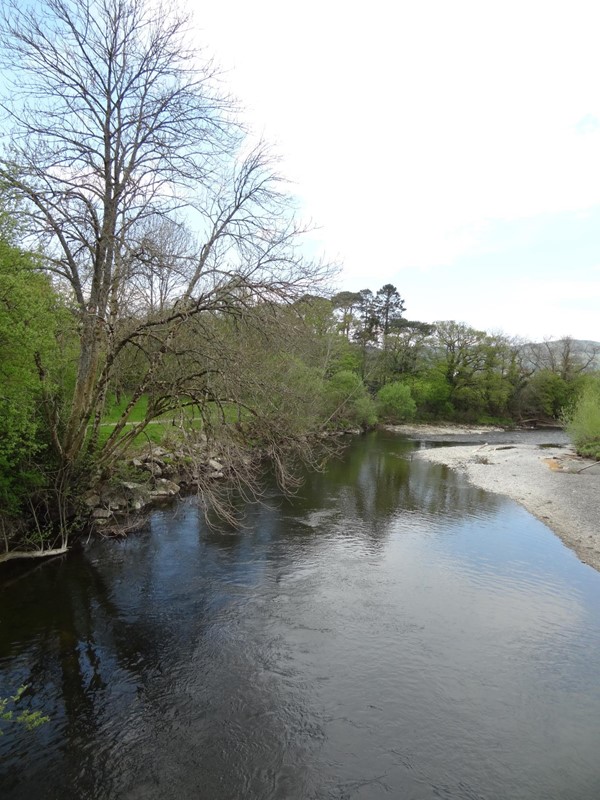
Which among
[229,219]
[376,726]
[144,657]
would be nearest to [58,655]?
[144,657]

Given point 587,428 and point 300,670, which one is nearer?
point 300,670

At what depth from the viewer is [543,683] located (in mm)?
7047

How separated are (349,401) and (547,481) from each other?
56.0 feet

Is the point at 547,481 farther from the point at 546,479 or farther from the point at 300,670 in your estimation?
the point at 300,670

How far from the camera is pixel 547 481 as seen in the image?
883 inches

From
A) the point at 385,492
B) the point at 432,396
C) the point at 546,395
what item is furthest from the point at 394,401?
the point at 385,492

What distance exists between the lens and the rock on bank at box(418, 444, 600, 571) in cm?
1484

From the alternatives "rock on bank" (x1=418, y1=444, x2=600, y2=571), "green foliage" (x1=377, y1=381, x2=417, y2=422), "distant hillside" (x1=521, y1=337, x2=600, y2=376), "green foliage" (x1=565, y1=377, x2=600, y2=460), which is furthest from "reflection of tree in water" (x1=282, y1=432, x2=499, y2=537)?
"distant hillside" (x1=521, y1=337, x2=600, y2=376)

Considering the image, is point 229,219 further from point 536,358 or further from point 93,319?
point 536,358

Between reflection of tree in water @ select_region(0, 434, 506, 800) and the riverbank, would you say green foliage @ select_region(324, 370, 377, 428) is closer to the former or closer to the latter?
the riverbank

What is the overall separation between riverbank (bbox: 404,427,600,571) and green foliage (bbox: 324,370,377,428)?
24.0 ft

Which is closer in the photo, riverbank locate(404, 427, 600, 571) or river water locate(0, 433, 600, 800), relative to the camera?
river water locate(0, 433, 600, 800)

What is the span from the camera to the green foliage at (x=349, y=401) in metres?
35.5

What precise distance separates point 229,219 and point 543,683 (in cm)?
1141
